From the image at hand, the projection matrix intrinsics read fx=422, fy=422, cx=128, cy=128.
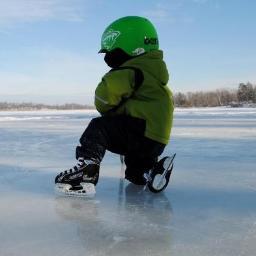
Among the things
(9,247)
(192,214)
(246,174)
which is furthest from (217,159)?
(9,247)

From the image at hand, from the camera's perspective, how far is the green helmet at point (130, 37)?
2.21m

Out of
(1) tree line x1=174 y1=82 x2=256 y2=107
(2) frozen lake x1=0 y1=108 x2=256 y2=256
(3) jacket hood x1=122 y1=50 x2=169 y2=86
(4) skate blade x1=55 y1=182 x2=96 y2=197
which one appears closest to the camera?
(2) frozen lake x1=0 y1=108 x2=256 y2=256

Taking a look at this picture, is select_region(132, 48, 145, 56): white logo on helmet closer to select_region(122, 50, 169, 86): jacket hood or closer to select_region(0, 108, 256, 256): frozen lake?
select_region(122, 50, 169, 86): jacket hood

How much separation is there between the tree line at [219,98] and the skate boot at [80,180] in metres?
72.1

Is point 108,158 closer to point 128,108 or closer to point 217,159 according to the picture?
point 217,159

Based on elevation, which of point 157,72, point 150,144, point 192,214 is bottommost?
point 192,214

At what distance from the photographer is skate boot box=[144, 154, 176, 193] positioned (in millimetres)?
1998

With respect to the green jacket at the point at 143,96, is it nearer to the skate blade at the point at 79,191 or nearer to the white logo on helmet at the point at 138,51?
the white logo on helmet at the point at 138,51

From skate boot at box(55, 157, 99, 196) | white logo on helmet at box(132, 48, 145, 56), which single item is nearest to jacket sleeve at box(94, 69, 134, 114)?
white logo on helmet at box(132, 48, 145, 56)

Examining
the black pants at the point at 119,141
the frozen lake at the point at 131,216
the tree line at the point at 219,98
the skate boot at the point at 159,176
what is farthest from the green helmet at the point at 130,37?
the tree line at the point at 219,98

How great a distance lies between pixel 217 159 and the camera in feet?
10.3

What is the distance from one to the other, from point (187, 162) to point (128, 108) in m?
1.03

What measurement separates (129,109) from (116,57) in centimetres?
32

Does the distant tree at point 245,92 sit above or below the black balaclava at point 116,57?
above
